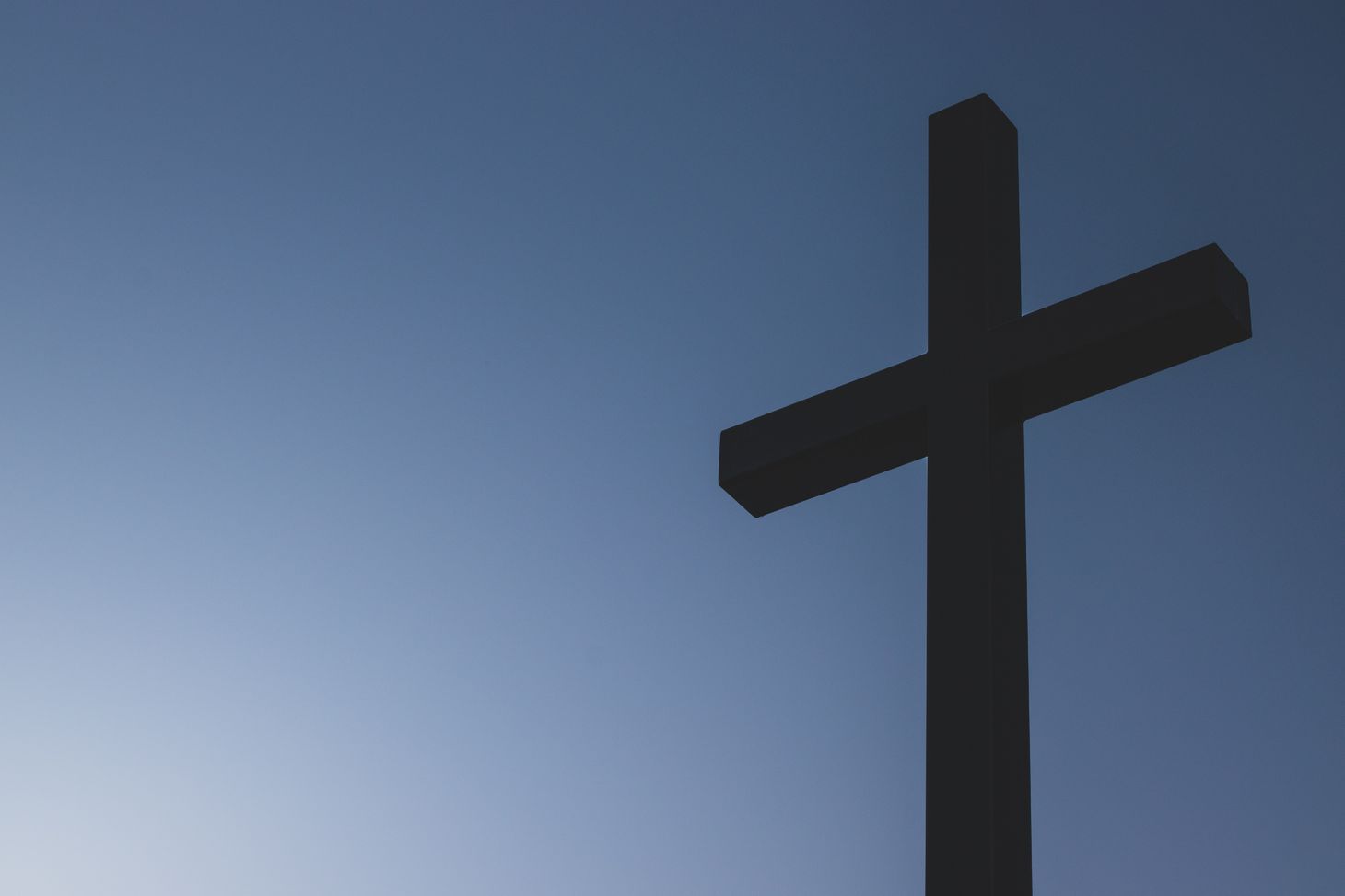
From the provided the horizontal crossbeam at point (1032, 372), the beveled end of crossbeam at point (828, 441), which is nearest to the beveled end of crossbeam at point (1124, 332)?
the horizontal crossbeam at point (1032, 372)

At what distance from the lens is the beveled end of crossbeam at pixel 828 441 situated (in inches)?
86.0

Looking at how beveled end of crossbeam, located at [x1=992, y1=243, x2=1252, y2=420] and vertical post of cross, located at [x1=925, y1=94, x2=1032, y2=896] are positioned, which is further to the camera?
beveled end of crossbeam, located at [x1=992, y1=243, x2=1252, y2=420]

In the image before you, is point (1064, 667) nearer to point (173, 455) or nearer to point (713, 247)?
point (713, 247)

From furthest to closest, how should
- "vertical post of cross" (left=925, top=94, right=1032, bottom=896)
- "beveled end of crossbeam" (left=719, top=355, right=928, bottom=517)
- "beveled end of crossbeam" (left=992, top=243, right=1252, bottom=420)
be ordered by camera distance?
"beveled end of crossbeam" (left=719, top=355, right=928, bottom=517), "beveled end of crossbeam" (left=992, top=243, right=1252, bottom=420), "vertical post of cross" (left=925, top=94, right=1032, bottom=896)

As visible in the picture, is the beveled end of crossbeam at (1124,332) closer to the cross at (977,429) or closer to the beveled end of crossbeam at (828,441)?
the cross at (977,429)

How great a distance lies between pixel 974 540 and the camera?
195 centimetres

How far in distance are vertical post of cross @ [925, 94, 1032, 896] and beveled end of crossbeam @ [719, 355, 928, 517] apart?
68 mm

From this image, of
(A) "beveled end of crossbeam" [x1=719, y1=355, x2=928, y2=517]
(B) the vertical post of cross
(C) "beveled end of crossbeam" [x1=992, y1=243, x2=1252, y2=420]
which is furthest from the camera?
(A) "beveled end of crossbeam" [x1=719, y1=355, x2=928, y2=517]

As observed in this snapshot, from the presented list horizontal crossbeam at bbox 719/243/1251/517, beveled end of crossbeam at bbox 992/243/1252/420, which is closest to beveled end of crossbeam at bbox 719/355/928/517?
horizontal crossbeam at bbox 719/243/1251/517

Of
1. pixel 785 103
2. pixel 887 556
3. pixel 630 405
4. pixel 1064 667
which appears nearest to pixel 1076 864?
pixel 1064 667

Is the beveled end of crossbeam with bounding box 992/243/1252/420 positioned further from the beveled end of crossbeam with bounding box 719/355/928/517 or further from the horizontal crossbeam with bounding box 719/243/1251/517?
the beveled end of crossbeam with bounding box 719/355/928/517

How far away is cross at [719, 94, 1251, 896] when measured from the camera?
1.80 m

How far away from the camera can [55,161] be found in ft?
14.9

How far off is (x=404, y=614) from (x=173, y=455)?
92 centimetres
